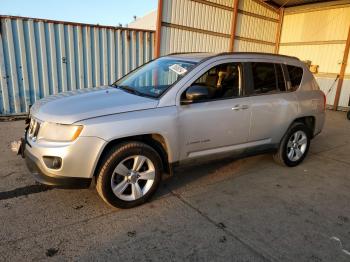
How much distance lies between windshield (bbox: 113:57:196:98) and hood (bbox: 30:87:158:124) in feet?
0.77

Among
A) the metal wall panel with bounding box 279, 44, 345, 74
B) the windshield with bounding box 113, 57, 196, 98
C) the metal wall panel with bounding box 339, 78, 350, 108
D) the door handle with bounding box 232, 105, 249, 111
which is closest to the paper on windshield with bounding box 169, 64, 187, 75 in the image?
the windshield with bounding box 113, 57, 196, 98

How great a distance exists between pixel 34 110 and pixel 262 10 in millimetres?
12235

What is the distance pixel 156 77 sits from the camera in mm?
4148

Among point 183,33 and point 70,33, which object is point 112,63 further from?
point 183,33

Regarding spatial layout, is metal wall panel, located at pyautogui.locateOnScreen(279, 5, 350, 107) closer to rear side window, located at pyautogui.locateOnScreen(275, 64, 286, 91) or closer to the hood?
rear side window, located at pyautogui.locateOnScreen(275, 64, 286, 91)

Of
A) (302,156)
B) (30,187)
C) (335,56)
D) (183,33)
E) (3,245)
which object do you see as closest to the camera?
(3,245)

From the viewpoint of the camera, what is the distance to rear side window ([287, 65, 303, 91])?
4695 mm

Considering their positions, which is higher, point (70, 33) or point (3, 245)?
point (70, 33)

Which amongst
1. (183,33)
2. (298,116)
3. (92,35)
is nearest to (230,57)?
(298,116)

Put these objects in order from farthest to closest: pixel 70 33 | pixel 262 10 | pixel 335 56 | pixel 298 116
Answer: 1. pixel 262 10
2. pixel 335 56
3. pixel 70 33
4. pixel 298 116

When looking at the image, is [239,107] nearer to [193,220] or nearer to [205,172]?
[205,172]

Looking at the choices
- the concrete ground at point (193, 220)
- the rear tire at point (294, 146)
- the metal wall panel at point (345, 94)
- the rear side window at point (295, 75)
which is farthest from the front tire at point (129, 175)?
the metal wall panel at point (345, 94)

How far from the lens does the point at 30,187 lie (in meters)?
3.82

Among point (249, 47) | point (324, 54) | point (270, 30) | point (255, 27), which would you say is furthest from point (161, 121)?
point (270, 30)
